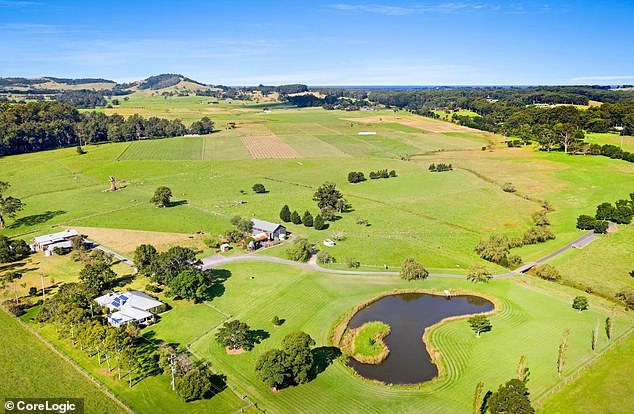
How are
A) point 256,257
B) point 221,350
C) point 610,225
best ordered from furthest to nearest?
point 610,225
point 256,257
point 221,350

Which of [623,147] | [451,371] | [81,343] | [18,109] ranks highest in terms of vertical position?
[18,109]

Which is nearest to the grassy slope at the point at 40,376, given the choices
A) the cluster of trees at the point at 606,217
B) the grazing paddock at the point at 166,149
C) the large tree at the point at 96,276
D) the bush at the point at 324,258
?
the large tree at the point at 96,276

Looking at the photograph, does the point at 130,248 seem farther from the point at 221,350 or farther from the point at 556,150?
the point at 556,150

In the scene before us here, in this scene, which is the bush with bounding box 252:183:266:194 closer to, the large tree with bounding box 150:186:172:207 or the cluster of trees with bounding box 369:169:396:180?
the large tree with bounding box 150:186:172:207

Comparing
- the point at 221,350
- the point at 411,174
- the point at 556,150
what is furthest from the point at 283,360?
the point at 556,150

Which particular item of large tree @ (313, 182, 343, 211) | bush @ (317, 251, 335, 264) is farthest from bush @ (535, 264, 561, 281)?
large tree @ (313, 182, 343, 211)
